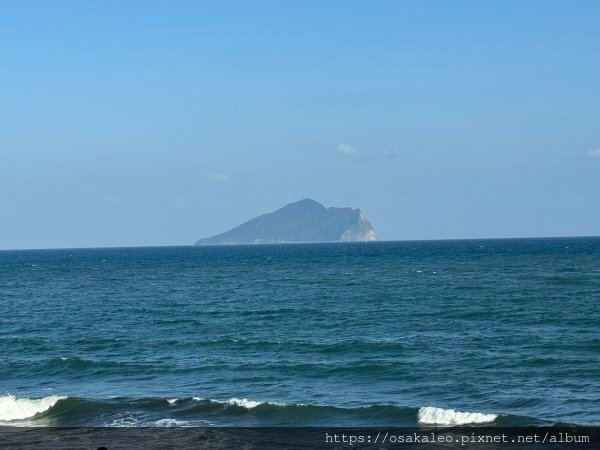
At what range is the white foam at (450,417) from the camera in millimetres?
29109

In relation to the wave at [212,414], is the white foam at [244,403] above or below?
above

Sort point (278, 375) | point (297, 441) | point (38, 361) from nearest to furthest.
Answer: point (297, 441) < point (278, 375) < point (38, 361)

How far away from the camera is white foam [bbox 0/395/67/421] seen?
32.5 m

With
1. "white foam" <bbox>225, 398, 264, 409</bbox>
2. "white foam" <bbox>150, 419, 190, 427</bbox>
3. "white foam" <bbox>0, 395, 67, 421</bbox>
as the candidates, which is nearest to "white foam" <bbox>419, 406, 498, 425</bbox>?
"white foam" <bbox>225, 398, 264, 409</bbox>

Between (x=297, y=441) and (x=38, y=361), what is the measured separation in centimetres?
2253

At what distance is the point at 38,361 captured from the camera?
45062 millimetres

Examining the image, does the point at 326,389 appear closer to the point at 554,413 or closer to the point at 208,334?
the point at 554,413

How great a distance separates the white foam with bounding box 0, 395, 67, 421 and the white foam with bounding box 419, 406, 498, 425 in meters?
14.3

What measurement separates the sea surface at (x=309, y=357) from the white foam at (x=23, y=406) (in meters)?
0.07

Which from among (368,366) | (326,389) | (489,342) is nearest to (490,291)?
(489,342)

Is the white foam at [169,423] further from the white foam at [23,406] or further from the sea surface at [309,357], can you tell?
the white foam at [23,406]

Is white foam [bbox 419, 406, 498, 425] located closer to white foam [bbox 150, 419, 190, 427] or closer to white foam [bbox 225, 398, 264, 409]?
white foam [bbox 225, 398, 264, 409]

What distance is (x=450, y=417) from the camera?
29.6 metres

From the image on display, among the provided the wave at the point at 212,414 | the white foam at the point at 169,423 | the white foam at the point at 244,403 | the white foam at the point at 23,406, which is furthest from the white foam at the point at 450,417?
the white foam at the point at 23,406
